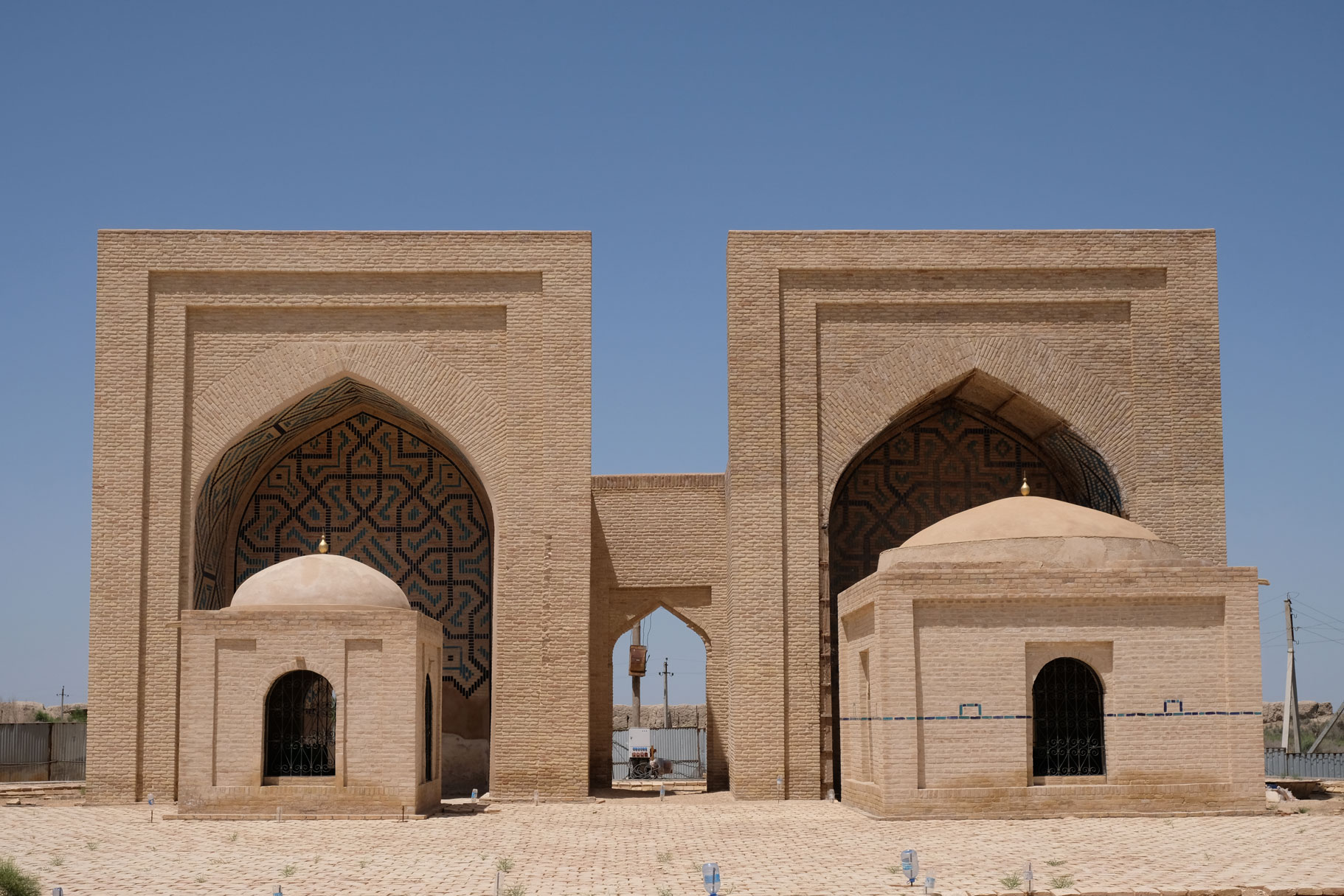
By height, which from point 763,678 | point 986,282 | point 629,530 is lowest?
point 763,678

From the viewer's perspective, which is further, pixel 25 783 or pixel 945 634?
pixel 25 783

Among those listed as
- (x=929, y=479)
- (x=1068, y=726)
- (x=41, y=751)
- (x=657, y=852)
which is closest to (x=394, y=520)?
(x=929, y=479)

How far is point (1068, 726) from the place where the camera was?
1156 cm

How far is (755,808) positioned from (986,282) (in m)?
5.60

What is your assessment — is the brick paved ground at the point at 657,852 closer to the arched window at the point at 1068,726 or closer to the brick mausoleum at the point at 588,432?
the arched window at the point at 1068,726

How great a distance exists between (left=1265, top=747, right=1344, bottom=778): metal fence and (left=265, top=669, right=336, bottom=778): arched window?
459 inches

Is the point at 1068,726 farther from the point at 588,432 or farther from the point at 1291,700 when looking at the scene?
the point at 1291,700

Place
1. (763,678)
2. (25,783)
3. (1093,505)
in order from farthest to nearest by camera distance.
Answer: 1. (25,783)
2. (1093,505)
3. (763,678)

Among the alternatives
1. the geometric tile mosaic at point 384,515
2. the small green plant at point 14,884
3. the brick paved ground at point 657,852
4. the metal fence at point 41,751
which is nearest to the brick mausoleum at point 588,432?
the geometric tile mosaic at point 384,515

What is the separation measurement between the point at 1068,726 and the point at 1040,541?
1.47 metres

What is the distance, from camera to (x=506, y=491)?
46.3ft

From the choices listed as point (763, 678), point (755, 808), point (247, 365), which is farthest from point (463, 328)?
point (755, 808)

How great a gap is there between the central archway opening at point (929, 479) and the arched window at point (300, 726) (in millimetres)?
5599

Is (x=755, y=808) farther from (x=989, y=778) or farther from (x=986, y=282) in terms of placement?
(x=986, y=282)
